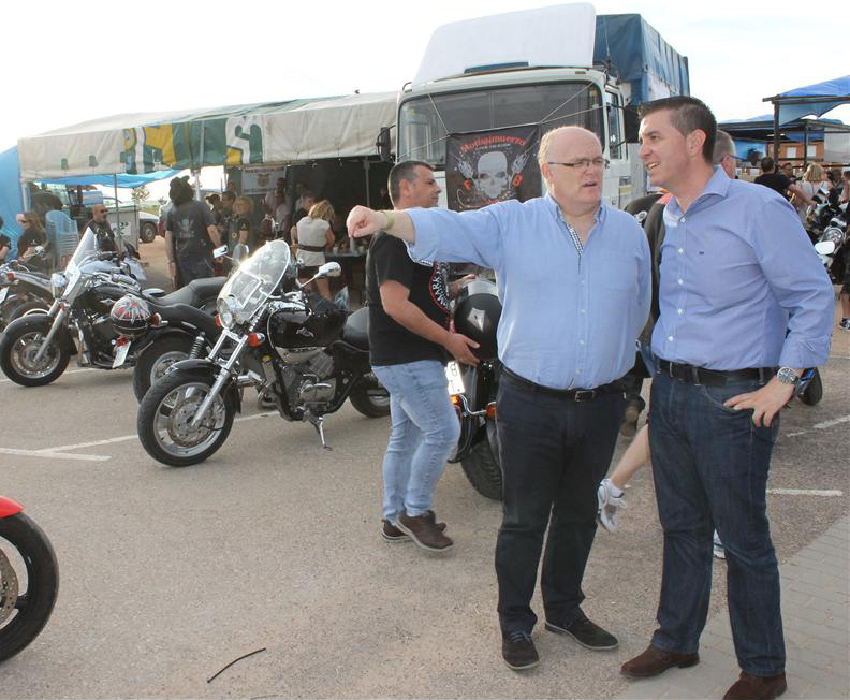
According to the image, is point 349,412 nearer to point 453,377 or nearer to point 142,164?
point 453,377

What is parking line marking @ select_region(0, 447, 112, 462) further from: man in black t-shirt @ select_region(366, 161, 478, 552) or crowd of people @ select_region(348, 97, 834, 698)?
crowd of people @ select_region(348, 97, 834, 698)

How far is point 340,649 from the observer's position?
322cm

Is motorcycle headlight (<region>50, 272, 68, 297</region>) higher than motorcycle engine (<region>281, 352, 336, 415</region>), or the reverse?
motorcycle headlight (<region>50, 272, 68, 297</region>)

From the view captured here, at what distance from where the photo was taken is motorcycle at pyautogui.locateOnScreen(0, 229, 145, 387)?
788cm

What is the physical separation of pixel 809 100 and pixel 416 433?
11551 millimetres

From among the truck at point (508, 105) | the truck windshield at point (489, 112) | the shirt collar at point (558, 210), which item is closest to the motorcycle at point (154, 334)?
the truck at point (508, 105)

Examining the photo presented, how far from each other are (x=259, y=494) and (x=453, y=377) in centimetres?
139

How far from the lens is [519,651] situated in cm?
304

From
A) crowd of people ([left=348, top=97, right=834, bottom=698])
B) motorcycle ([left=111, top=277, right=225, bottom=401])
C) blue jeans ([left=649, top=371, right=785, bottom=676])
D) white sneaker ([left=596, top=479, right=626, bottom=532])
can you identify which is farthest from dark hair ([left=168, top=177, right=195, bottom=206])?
blue jeans ([left=649, top=371, right=785, bottom=676])

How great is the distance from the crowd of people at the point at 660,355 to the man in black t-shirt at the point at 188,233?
7.77 metres

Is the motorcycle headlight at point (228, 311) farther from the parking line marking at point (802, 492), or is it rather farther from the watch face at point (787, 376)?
the watch face at point (787, 376)

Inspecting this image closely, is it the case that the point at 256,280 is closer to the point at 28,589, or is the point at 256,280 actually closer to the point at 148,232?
the point at 28,589

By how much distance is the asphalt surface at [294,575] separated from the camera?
3.04 metres

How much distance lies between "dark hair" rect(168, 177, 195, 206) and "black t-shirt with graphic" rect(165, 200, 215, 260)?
54 millimetres
